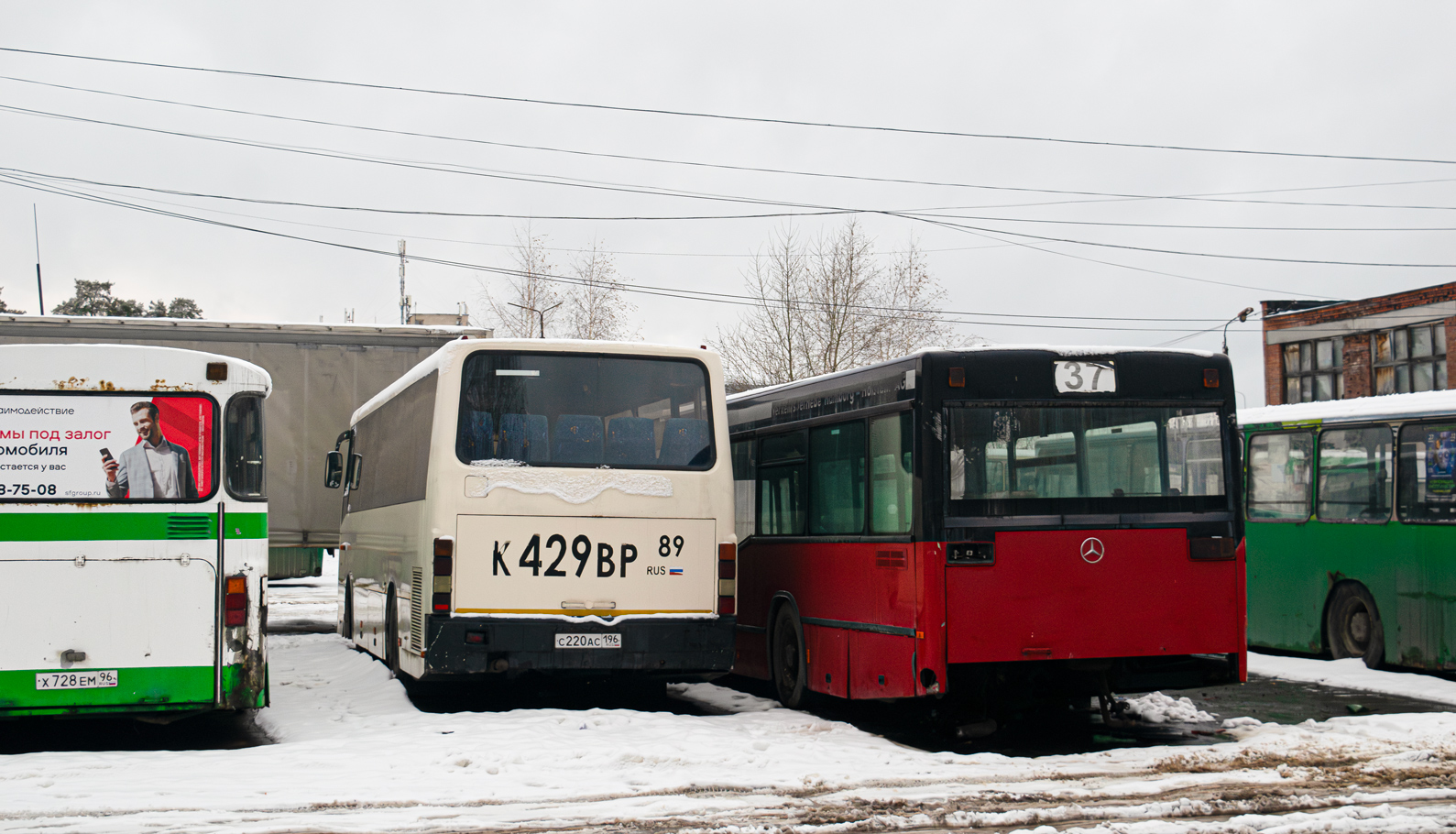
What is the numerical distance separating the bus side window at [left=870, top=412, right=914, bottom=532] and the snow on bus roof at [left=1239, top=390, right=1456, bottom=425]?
6.54 meters

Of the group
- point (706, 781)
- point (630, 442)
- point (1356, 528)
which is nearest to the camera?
point (706, 781)

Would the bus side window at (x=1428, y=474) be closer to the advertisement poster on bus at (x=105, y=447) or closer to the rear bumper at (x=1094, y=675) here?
the rear bumper at (x=1094, y=675)

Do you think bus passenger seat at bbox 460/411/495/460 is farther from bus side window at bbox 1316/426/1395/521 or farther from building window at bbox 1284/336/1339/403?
building window at bbox 1284/336/1339/403

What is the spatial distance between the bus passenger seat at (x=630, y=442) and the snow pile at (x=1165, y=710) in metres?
4.16

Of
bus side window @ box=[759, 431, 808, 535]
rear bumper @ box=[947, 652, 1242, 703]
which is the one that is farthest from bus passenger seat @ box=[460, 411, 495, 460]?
rear bumper @ box=[947, 652, 1242, 703]

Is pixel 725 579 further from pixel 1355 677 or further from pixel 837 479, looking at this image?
pixel 1355 677

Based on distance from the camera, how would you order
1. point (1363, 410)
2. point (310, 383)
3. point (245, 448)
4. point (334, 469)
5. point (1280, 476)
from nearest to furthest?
point (245, 448), point (1363, 410), point (334, 469), point (1280, 476), point (310, 383)

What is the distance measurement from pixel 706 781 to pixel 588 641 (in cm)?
256

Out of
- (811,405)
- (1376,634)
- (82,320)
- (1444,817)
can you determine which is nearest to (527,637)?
(811,405)

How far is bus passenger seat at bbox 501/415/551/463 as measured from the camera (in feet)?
33.7

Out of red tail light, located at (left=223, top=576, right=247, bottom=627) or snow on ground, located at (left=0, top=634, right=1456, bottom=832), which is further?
red tail light, located at (left=223, top=576, right=247, bottom=627)

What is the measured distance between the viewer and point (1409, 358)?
129 ft

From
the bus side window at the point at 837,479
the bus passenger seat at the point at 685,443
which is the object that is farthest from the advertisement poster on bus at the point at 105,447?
the bus side window at the point at 837,479

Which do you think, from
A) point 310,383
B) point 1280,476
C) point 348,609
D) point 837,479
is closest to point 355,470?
point 348,609
